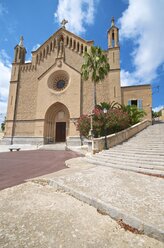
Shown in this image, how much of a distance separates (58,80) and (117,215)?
2358 centimetres

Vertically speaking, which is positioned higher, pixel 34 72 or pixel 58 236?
pixel 34 72

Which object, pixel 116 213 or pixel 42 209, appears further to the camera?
pixel 42 209

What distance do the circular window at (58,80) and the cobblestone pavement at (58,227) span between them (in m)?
21.4

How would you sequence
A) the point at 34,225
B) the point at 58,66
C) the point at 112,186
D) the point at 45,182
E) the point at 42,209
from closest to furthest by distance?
1. the point at 34,225
2. the point at 42,209
3. the point at 112,186
4. the point at 45,182
5. the point at 58,66

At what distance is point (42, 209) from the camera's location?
111 inches

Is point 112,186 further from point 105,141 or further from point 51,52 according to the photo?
point 51,52

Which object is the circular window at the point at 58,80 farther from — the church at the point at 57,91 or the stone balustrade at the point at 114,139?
the stone balustrade at the point at 114,139

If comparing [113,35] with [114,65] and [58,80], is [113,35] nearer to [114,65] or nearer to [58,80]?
[114,65]

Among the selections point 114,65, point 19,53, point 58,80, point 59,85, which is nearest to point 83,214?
point 114,65

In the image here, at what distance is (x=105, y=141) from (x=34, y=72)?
20.0 meters

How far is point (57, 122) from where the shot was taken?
77.6ft

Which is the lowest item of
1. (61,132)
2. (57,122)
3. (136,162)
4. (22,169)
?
(22,169)

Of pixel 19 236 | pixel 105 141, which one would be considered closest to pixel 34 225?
pixel 19 236

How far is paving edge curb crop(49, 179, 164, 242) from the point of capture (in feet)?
6.70
